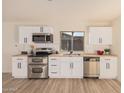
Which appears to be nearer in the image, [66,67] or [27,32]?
[66,67]

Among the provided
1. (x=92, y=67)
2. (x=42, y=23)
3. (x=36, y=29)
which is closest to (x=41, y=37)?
(x=36, y=29)

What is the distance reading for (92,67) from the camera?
23.5 feet

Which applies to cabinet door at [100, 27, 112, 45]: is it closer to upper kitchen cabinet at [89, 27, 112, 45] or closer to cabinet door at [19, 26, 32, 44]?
upper kitchen cabinet at [89, 27, 112, 45]

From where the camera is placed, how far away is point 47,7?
21.2 ft

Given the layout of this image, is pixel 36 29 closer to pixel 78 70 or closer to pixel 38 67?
pixel 38 67

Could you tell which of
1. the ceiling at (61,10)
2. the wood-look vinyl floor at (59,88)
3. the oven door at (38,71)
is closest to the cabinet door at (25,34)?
the ceiling at (61,10)

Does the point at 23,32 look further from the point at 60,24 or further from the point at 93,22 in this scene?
the point at 93,22

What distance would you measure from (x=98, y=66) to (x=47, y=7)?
2986 millimetres

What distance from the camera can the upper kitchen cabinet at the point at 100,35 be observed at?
748 cm

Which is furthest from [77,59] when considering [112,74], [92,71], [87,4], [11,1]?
[11,1]

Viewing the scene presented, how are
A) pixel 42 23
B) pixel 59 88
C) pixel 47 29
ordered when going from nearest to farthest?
1. pixel 59 88
2. pixel 47 29
3. pixel 42 23

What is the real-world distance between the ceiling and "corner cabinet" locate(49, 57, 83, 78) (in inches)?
68.2

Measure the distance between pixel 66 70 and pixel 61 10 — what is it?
7.64 ft

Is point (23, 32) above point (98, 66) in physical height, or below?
above
